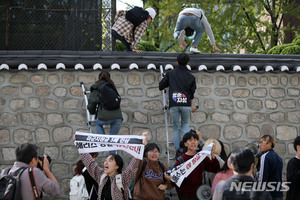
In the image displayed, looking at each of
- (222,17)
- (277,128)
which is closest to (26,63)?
(277,128)

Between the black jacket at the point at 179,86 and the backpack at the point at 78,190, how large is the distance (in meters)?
2.29

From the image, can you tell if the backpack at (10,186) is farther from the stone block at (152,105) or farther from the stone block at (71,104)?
the stone block at (152,105)

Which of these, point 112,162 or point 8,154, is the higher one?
point 112,162

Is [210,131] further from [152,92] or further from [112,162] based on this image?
[112,162]

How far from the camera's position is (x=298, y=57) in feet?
30.9

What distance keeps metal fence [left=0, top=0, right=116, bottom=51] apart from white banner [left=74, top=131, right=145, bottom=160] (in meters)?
4.98

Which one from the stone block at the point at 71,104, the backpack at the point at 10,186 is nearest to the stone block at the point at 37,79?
the stone block at the point at 71,104

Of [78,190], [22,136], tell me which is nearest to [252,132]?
[78,190]

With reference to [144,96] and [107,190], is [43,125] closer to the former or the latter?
[144,96]

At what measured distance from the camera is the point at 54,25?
10.9 metres

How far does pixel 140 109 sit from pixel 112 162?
2870 millimetres

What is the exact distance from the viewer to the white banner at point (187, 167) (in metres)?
5.88

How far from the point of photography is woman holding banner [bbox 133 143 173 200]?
239 inches

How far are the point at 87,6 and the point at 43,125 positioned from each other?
374 cm
